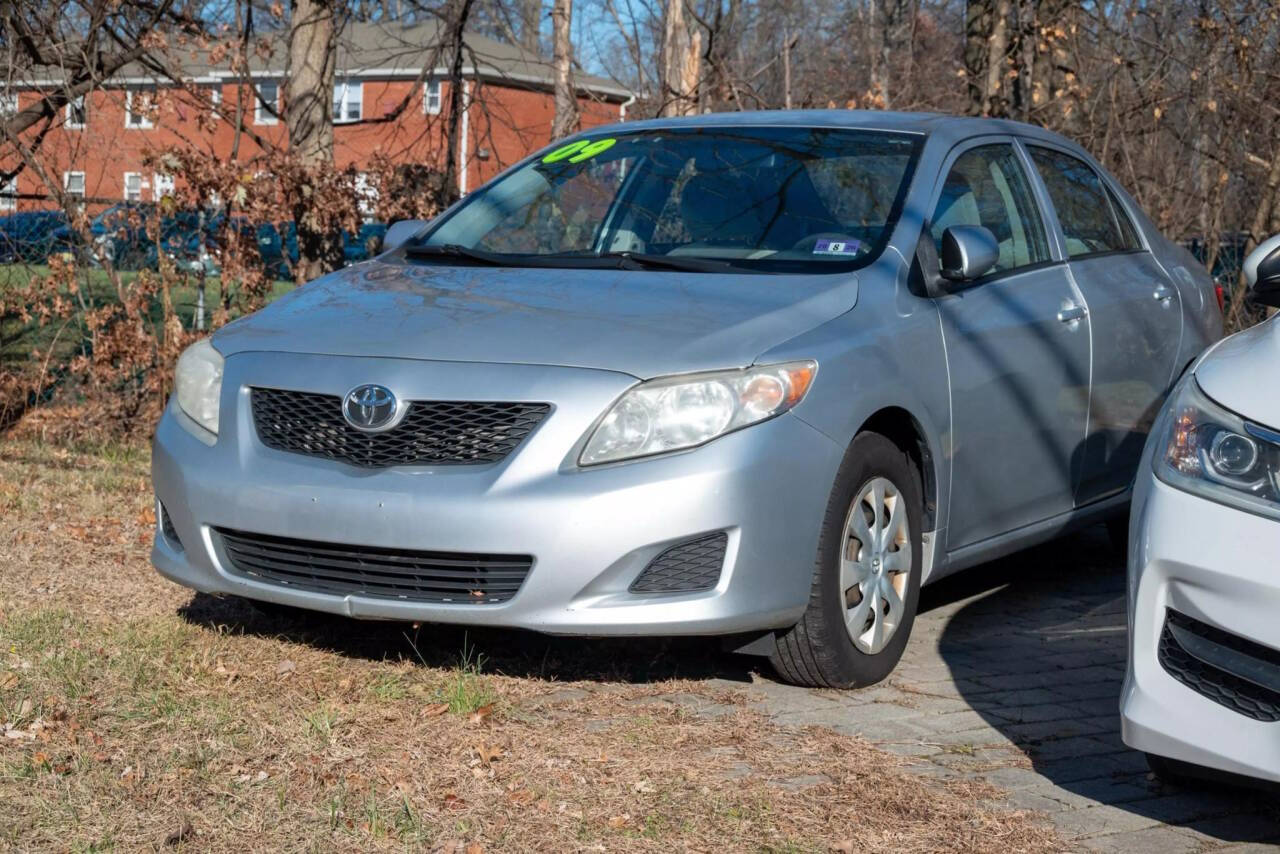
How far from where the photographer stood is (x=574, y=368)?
4301 millimetres

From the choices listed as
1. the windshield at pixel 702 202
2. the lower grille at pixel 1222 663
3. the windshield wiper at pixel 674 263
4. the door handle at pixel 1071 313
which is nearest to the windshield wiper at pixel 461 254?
the windshield at pixel 702 202

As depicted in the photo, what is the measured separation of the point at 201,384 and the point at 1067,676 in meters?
2.85

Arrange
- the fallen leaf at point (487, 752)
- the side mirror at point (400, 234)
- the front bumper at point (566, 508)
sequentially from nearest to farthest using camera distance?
the fallen leaf at point (487, 752) → the front bumper at point (566, 508) → the side mirror at point (400, 234)

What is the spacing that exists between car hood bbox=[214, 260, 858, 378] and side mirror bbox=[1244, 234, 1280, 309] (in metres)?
1.13

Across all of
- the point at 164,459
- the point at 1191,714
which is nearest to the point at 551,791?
the point at 1191,714

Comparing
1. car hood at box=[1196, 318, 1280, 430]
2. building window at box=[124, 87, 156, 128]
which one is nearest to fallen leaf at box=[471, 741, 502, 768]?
car hood at box=[1196, 318, 1280, 430]

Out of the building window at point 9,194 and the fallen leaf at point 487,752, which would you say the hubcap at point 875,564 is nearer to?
the fallen leaf at point 487,752

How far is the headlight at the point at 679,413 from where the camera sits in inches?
166

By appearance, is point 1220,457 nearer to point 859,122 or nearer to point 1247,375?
point 1247,375

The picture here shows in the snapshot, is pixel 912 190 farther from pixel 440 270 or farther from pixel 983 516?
pixel 440 270

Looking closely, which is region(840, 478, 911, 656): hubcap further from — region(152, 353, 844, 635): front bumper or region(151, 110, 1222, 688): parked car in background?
region(152, 353, 844, 635): front bumper

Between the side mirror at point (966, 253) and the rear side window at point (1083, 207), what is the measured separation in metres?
1.03

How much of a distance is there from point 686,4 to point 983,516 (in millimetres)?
6926

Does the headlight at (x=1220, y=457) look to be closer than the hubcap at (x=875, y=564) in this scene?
Yes
